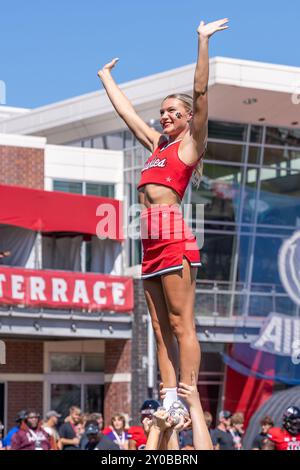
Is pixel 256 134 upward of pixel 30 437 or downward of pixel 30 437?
upward

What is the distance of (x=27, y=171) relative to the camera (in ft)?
112

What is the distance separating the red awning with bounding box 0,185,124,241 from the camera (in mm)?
31688

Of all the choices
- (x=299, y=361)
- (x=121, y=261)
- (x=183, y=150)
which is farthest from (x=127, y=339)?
(x=183, y=150)

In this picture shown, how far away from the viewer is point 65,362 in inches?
1401

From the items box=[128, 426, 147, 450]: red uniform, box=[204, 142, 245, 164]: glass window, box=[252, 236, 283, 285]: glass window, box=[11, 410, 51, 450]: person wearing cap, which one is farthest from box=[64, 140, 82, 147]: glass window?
box=[128, 426, 147, 450]: red uniform

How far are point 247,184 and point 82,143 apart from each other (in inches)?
Result: 227

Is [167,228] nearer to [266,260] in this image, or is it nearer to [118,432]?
[118,432]

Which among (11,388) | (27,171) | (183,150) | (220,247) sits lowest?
(11,388)

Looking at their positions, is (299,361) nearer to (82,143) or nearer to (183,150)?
(82,143)

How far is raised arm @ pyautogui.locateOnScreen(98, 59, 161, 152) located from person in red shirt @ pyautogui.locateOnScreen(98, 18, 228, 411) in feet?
0.77

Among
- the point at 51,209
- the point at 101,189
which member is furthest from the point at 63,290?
the point at 101,189

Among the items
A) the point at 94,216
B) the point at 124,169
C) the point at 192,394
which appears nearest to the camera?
the point at 192,394

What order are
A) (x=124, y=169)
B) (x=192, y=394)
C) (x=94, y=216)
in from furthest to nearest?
(x=124, y=169) → (x=94, y=216) → (x=192, y=394)

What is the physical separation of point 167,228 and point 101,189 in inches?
1135
